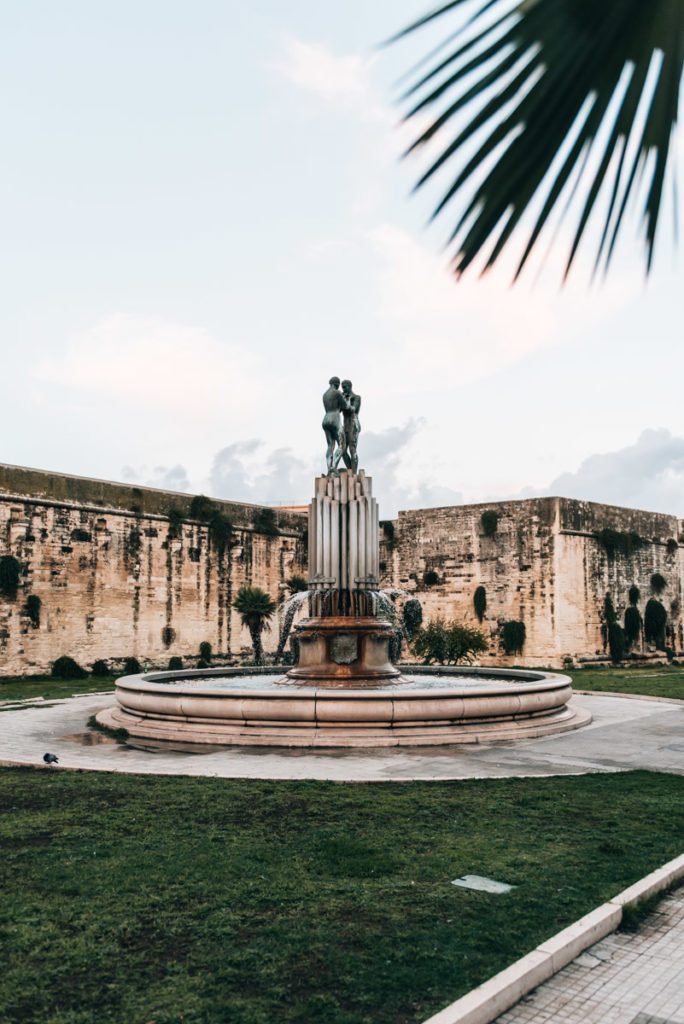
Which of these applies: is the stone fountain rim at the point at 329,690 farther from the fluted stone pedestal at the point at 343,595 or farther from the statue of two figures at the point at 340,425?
the statue of two figures at the point at 340,425

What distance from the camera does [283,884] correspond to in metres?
4.42

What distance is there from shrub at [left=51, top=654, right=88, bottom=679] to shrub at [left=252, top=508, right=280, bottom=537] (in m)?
8.71

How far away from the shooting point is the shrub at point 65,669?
22.4 meters

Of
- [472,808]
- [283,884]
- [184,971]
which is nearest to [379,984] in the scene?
[184,971]

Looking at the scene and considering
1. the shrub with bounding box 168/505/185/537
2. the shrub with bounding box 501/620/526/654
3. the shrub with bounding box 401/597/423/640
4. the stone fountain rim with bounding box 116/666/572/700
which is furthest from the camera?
the shrub with bounding box 501/620/526/654

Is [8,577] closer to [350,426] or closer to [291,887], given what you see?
[350,426]

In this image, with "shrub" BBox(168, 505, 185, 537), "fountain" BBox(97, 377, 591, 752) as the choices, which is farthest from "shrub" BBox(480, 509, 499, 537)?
"fountain" BBox(97, 377, 591, 752)

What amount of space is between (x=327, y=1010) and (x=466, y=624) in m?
26.7

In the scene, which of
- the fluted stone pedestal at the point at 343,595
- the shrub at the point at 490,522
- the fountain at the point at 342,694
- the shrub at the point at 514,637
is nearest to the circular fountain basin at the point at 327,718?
the fountain at the point at 342,694

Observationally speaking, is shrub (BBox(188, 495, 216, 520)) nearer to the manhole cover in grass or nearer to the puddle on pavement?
the puddle on pavement

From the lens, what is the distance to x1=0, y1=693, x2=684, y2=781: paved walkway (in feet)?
25.0

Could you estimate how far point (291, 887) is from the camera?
437 centimetres

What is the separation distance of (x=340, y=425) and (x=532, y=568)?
1691 cm

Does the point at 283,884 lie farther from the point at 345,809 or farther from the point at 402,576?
the point at 402,576
